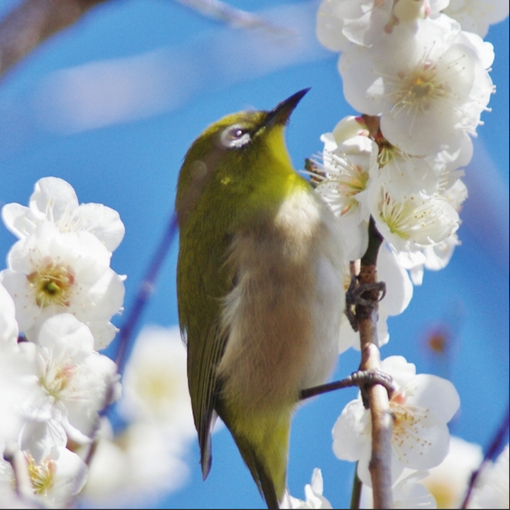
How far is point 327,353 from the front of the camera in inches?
155

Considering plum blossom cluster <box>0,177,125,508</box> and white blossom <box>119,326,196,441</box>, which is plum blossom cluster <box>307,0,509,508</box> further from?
white blossom <box>119,326,196,441</box>

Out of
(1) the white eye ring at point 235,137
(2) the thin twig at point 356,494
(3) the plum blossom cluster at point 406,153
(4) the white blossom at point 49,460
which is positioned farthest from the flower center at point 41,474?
(1) the white eye ring at point 235,137

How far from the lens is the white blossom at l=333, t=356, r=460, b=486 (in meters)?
3.08

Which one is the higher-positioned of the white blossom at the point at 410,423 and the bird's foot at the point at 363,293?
the bird's foot at the point at 363,293

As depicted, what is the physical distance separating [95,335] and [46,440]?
454 millimetres

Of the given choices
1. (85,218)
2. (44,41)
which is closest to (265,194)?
(85,218)

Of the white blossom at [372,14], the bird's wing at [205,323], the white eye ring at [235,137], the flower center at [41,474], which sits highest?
the white blossom at [372,14]

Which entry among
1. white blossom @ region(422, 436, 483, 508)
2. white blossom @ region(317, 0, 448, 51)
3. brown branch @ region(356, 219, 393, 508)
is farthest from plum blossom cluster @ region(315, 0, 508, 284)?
white blossom @ region(422, 436, 483, 508)

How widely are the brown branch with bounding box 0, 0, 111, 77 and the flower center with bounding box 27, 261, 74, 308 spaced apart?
0.75 m

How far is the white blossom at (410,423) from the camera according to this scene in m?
3.08

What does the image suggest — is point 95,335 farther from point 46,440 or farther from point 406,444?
point 406,444

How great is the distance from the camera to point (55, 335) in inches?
95.7

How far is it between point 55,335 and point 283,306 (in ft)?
5.53

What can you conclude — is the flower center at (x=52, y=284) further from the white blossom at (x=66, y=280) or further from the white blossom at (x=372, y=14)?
the white blossom at (x=372, y=14)
